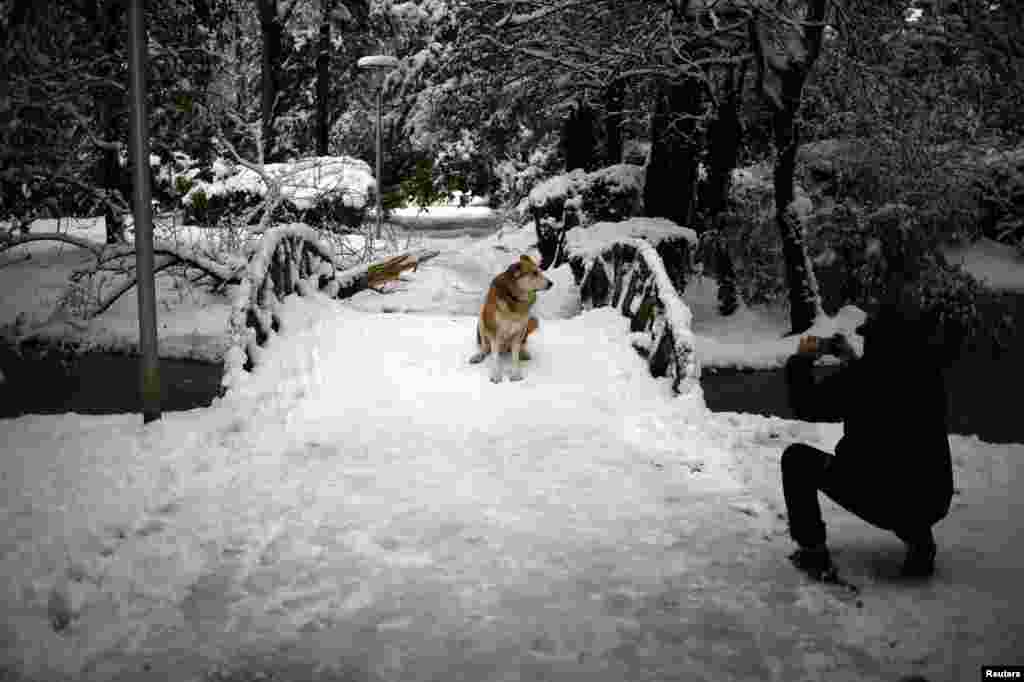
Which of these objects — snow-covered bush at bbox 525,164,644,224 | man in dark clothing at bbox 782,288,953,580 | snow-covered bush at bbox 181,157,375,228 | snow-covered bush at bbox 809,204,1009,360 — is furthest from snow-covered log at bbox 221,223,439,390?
snow-covered bush at bbox 809,204,1009,360

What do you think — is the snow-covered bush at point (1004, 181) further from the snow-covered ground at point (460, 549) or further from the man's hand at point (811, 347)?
the man's hand at point (811, 347)

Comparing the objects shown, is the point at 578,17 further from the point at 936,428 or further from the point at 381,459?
the point at 936,428

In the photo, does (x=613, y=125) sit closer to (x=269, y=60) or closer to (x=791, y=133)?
(x=791, y=133)

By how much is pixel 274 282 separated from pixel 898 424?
7.00 meters

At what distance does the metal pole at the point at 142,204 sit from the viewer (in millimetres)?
5008

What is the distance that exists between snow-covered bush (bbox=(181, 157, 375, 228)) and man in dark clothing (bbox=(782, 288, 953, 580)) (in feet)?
35.4

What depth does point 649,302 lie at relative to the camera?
303 inches

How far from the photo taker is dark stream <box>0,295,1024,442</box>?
32.0ft

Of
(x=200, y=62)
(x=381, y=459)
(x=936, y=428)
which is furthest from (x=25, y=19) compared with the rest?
(x=936, y=428)

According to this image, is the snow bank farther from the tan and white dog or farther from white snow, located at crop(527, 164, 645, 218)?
the tan and white dog

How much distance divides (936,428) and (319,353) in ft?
17.4

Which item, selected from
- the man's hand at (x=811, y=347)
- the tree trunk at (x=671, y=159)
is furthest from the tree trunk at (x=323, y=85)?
the man's hand at (x=811, y=347)

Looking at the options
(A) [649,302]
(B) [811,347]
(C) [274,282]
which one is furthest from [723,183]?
(B) [811,347]

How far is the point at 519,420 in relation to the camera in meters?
5.94
